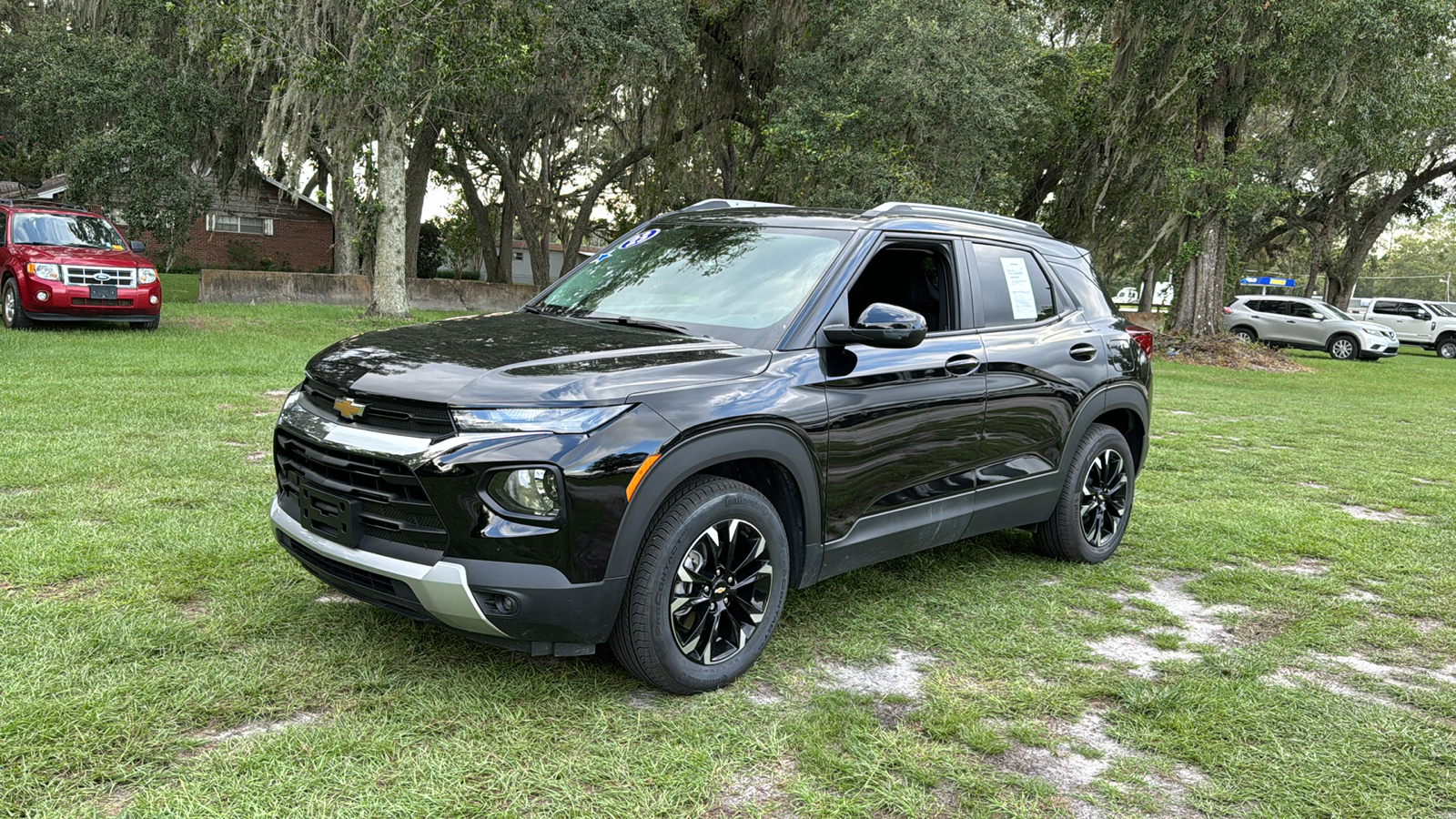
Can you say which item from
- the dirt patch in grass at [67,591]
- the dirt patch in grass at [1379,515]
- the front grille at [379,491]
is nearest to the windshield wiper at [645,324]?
the front grille at [379,491]

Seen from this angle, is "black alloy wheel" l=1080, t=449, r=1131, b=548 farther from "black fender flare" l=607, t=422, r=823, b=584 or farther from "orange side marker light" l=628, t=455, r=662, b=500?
"orange side marker light" l=628, t=455, r=662, b=500

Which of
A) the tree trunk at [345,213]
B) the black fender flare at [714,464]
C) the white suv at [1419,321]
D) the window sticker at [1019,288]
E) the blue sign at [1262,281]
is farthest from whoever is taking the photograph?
the blue sign at [1262,281]

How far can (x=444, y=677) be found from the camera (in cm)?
357

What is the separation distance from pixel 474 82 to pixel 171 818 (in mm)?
15784

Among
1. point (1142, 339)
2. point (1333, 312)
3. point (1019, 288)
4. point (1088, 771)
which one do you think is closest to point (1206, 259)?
point (1333, 312)

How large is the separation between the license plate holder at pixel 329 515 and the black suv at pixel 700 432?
0.03 ft

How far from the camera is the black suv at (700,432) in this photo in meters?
3.19

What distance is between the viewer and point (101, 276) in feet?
45.9

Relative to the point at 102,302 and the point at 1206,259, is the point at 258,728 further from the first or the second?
the point at 1206,259

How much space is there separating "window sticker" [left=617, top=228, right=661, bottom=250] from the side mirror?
1377 millimetres

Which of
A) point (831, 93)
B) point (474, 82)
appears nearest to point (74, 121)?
point (474, 82)

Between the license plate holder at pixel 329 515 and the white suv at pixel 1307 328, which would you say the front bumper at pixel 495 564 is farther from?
the white suv at pixel 1307 328

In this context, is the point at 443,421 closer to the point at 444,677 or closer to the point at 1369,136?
the point at 444,677

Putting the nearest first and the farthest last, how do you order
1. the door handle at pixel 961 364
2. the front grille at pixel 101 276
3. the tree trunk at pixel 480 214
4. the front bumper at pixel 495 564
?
1. the front bumper at pixel 495 564
2. the door handle at pixel 961 364
3. the front grille at pixel 101 276
4. the tree trunk at pixel 480 214
